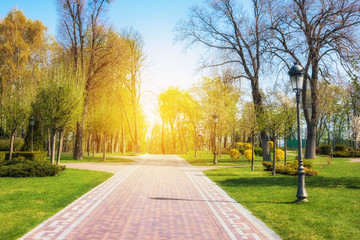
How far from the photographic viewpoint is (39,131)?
1085 inches

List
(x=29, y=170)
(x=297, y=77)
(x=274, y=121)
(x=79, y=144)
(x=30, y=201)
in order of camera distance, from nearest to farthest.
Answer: (x=30, y=201)
(x=297, y=77)
(x=29, y=170)
(x=274, y=121)
(x=79, y=144)

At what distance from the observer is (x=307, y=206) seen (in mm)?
8156

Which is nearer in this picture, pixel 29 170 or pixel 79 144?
pixel 29 170

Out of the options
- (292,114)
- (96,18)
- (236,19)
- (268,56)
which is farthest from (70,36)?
(292,114)

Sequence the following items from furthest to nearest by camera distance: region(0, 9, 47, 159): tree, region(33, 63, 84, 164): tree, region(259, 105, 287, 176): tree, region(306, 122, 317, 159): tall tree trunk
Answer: region(0, 9, 47, 159): tree
region(306, 122, 317, 159): tall tree trunk
region(33, 63, 84, 164): tree
region(259, 105, 287, 176): tree

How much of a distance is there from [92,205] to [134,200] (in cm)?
129

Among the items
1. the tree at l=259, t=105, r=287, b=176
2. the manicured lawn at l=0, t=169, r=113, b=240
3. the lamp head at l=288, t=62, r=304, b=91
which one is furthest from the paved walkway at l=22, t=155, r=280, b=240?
the tree at l=259, t=105, r=287, b=176

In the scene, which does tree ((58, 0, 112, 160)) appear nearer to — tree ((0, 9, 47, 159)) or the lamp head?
tree ((0, 9, 47, 159))

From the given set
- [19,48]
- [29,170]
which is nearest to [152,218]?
[29,170]

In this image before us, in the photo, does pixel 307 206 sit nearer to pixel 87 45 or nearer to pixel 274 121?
pixel 274 121

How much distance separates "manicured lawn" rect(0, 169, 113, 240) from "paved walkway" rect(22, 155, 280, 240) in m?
0.32

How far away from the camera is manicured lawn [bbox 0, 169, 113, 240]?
605cm

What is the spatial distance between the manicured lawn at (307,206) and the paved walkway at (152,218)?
1.60 feet

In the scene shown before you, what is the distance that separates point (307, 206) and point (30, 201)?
7866 millimetres
